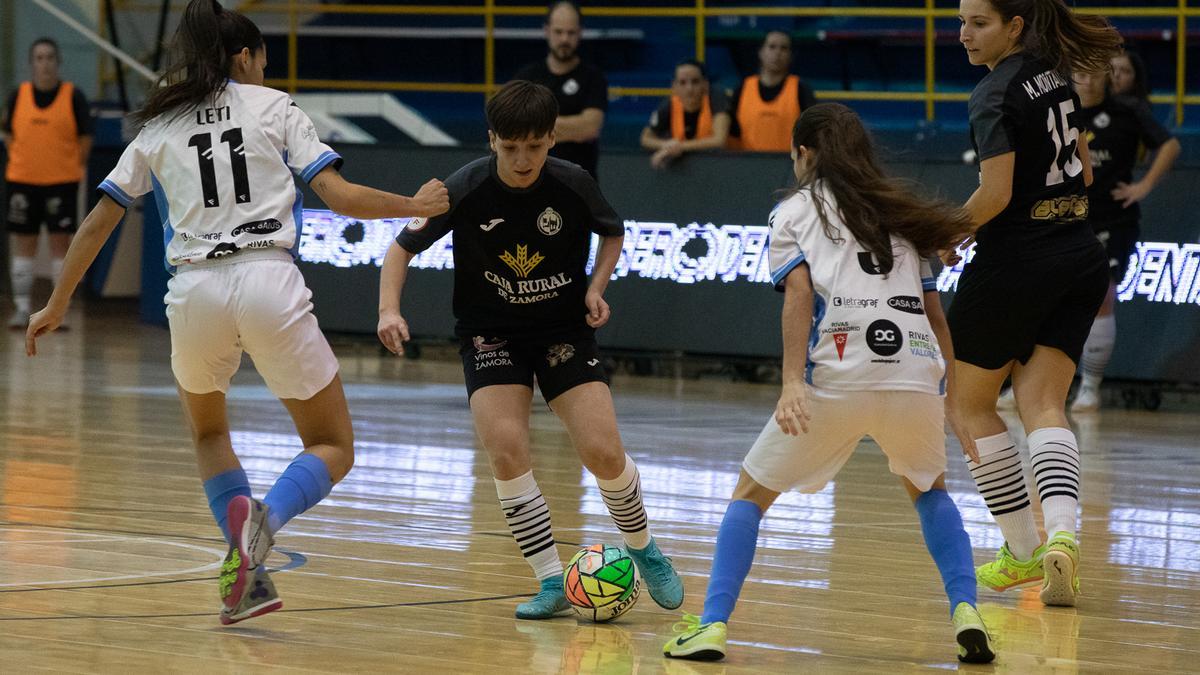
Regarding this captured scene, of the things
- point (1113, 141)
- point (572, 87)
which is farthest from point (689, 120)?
point (1113, 141)

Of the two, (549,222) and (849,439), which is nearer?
(849,439)

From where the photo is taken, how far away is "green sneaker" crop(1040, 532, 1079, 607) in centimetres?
573

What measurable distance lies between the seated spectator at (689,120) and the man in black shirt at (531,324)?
23.5 ft

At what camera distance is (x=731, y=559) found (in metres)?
4.96

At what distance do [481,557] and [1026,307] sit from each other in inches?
79.2

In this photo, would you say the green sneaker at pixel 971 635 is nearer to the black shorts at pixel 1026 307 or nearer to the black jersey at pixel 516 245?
the black shorts at pixel 1026 307

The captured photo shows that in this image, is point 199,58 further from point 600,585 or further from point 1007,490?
point 1007,490

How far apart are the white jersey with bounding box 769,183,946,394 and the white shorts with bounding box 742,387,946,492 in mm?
38

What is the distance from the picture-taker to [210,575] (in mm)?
6055

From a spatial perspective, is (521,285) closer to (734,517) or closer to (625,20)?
(734,517)

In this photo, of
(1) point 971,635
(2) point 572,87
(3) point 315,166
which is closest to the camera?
(1) point 971,635

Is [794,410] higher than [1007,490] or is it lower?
higher

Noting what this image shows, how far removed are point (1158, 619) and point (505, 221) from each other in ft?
7.36

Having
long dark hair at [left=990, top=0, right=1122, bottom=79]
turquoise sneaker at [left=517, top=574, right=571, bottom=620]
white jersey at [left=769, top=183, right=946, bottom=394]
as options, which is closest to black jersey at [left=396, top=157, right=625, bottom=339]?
turquoise sneaker at [left=517, top=574, right=571, bottom=620]
